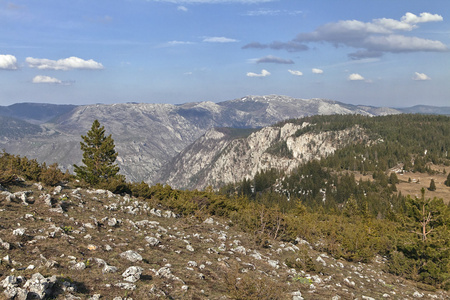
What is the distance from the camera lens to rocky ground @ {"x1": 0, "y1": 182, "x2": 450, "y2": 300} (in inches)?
448

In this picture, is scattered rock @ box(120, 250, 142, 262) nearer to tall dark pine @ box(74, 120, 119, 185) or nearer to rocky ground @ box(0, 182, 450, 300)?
rocky ground @ box(0, 182, 450, 300)

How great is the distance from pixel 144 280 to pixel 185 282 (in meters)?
1.98

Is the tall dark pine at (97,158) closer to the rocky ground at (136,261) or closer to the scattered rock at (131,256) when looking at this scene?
the rocky ground at (136,261)

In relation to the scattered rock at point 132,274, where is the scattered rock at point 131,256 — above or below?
below

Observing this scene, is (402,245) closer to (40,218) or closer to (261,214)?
(261,214)

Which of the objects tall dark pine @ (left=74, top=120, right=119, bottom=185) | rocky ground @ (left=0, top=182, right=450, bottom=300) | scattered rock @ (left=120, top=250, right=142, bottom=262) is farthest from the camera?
tall dark pine @ (left=74, top=120, right=119, bottom=185)

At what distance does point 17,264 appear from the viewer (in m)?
11.3

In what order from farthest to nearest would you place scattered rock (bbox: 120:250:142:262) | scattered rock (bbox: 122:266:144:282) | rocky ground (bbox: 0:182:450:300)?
scattered rock (bbox: 120:250:142:262)
scattered rock (bbox: 122:266:144:282)
rocky ground (bbox: 0:182:450:300)

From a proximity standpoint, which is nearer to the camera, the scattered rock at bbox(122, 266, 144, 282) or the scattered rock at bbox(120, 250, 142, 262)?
the scattered rock at bbox(122, 266, 144, 282)

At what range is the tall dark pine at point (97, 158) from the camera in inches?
1727

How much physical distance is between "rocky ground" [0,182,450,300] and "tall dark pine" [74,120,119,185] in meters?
16.7

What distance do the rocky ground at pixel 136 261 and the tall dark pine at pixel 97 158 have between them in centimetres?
1673

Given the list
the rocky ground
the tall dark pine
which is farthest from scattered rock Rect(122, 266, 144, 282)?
the tall dark pine

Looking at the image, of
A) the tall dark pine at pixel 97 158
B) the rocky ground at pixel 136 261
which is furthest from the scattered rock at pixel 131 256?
the tall dark pine at pixel 97 158
